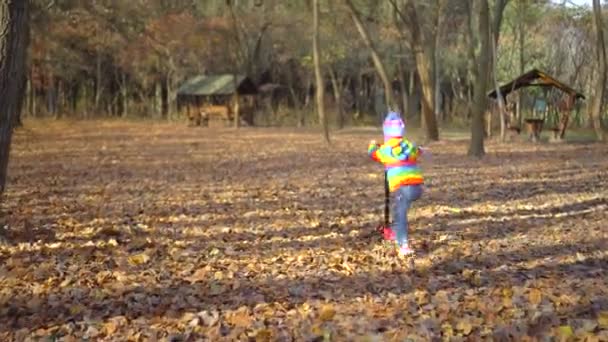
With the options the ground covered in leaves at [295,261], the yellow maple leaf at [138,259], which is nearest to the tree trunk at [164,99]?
the ground covered in leaves at [295,261]

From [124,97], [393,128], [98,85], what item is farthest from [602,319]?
[124,97]

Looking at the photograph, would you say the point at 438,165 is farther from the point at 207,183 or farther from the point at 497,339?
the point at 497,339

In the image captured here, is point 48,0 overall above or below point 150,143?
above

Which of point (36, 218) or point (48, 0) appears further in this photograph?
point (48, 0)

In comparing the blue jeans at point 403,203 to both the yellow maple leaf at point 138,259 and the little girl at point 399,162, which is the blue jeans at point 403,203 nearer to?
the little girl at point 399,162

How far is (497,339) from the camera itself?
15.9 feet

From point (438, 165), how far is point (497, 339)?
14.0 metres

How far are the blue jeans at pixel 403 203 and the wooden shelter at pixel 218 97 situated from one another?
130 ft

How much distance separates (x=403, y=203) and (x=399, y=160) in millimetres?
449

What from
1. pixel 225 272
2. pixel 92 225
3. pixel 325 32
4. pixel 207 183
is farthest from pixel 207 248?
pixel 325 32

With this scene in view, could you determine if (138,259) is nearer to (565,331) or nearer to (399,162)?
(399,162)

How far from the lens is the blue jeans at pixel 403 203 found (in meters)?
7.34

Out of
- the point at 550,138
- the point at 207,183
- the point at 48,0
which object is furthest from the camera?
the point at 550,138

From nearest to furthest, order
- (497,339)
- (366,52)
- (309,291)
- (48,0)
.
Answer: (497,339) < (309,291) < (48,0) < (366,52)
